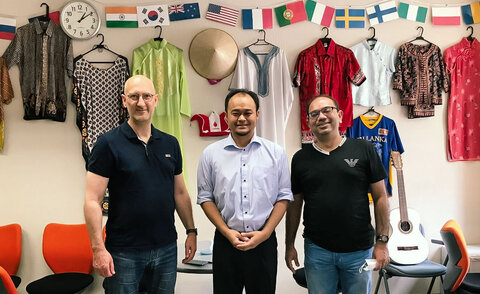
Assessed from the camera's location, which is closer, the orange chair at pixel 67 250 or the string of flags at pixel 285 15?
the orange chair at pixel 67 250

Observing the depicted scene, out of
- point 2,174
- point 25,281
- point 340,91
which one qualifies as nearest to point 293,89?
point 340,91

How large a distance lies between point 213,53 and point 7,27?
1828mm

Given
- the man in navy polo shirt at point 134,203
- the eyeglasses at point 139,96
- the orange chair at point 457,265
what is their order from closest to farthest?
the man in navy polo shirt at point 134,203
the eyeglasses at point 139,96
the orange chair at point 457,265

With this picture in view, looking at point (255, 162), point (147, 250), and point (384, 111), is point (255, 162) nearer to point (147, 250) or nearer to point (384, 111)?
point (147, 250)

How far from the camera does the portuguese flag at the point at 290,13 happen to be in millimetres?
3562

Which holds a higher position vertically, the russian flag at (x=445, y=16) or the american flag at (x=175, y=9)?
the american flag at (x=175, y=9)

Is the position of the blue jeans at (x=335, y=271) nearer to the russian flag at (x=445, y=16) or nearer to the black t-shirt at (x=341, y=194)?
the black t-shirt at (x=341, y=194)

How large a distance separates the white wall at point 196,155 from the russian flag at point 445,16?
55mm

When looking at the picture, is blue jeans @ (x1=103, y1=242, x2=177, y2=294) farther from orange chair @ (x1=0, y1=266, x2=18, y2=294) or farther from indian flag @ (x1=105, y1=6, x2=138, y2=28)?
indian flag @ (x1=105, y1=6, x2=138, y2=28)

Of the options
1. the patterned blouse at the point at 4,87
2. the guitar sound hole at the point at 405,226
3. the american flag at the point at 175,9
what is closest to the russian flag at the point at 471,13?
the guitar sound hole at the point at 405,226

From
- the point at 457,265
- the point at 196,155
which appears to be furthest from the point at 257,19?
the point at 457,265

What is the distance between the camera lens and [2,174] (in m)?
3.45

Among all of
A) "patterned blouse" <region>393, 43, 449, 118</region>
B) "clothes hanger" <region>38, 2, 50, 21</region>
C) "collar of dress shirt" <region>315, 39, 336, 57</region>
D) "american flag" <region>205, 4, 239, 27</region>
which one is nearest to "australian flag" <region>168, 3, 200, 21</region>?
"american flag" <region>205, 4, 239, 27</region>

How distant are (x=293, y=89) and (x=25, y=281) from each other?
9.74 ft
